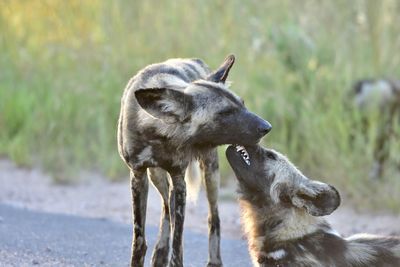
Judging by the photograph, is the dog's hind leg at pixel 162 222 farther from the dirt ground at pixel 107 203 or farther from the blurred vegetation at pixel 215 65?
the blurred vegetation at pixel 215 65

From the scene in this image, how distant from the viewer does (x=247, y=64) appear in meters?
9.15

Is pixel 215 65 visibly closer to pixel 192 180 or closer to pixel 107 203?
pixel 107 203

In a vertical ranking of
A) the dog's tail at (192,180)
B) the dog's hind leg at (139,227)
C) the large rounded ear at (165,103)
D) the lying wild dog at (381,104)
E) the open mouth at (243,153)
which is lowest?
the dog's hind leg at (139,227)

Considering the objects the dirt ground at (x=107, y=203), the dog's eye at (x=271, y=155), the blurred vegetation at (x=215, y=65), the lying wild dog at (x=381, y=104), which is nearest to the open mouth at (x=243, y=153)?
the dog's eye at (x=271, y=155)

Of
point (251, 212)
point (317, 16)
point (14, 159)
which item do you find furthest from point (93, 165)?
point (251, 212)

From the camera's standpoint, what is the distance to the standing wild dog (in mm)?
5312

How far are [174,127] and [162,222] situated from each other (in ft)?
2.75

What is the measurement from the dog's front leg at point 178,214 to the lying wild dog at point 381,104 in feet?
8.96

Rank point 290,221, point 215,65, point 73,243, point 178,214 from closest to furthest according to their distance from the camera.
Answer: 1. point 290,221
2. point 178,214
3. point 73,243
4. point 215,65

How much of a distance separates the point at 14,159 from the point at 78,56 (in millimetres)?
1468

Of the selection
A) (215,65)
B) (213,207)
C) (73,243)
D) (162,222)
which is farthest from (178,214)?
(215,65)

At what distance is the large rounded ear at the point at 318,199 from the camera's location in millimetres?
5312

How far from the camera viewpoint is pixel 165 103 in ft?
Answer: 17.3

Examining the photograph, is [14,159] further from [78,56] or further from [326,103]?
[326,103]
